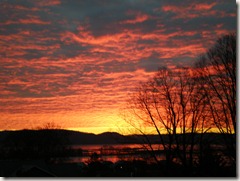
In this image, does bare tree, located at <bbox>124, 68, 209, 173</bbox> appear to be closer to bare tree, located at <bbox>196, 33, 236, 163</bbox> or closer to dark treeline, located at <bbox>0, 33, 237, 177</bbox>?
dark treeline, located at <bbox>0, 33, 237, 177</bbox>

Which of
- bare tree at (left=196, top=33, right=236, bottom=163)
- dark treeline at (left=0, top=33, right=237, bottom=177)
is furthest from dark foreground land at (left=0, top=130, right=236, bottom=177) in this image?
bare tree at (left=196, top=33, right=236, bottom=163)

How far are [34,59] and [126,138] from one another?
424 cm

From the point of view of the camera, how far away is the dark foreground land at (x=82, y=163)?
746cm

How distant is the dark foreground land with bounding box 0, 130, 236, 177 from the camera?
24.5ft

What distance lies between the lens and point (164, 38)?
289 inches

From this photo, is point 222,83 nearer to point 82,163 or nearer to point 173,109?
point 173,109

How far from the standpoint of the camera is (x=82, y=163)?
17.2m

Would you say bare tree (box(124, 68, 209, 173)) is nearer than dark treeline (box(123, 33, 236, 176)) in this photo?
No

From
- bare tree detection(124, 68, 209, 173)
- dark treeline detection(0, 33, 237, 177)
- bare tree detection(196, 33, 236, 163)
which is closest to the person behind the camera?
bare tree detection(196, 33, 236, 163)

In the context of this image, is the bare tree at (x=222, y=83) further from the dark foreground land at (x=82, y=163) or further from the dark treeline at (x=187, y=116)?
the dark foreground land at (x=82, y=163)

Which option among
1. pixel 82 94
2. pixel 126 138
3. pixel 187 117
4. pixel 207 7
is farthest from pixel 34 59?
pixel 187 117

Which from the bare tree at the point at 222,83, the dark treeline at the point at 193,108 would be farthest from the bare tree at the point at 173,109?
the bare tree at the point at 222,83

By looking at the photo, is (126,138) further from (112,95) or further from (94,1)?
(94,1)

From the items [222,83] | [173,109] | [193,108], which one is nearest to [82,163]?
[173,109]
